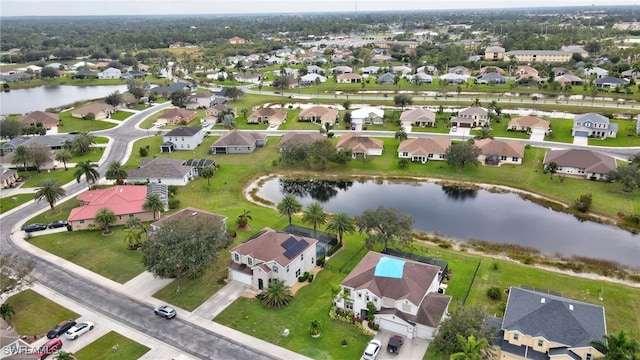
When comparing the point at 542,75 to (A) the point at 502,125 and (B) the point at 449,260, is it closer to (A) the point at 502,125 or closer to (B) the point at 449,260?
(A) the point at 502,125

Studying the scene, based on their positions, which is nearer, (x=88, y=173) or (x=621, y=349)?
(x=621, y=349)

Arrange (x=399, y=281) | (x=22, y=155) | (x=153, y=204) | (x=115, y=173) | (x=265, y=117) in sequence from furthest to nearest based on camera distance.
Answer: (x=265, y=117) → (x=22, y=155) → (x=115, y=173) → (x=153, y=204) → (x=399, y=281)

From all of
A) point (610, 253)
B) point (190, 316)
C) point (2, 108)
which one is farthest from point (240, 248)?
point (2, 108)

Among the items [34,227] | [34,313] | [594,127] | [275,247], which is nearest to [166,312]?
[275,247]

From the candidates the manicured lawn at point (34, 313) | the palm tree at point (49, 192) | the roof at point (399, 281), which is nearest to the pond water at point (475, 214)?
the roof at point (399, 281)

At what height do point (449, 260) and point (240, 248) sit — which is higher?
point (240, 248)

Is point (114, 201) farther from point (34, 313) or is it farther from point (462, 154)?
point (462, 154)
